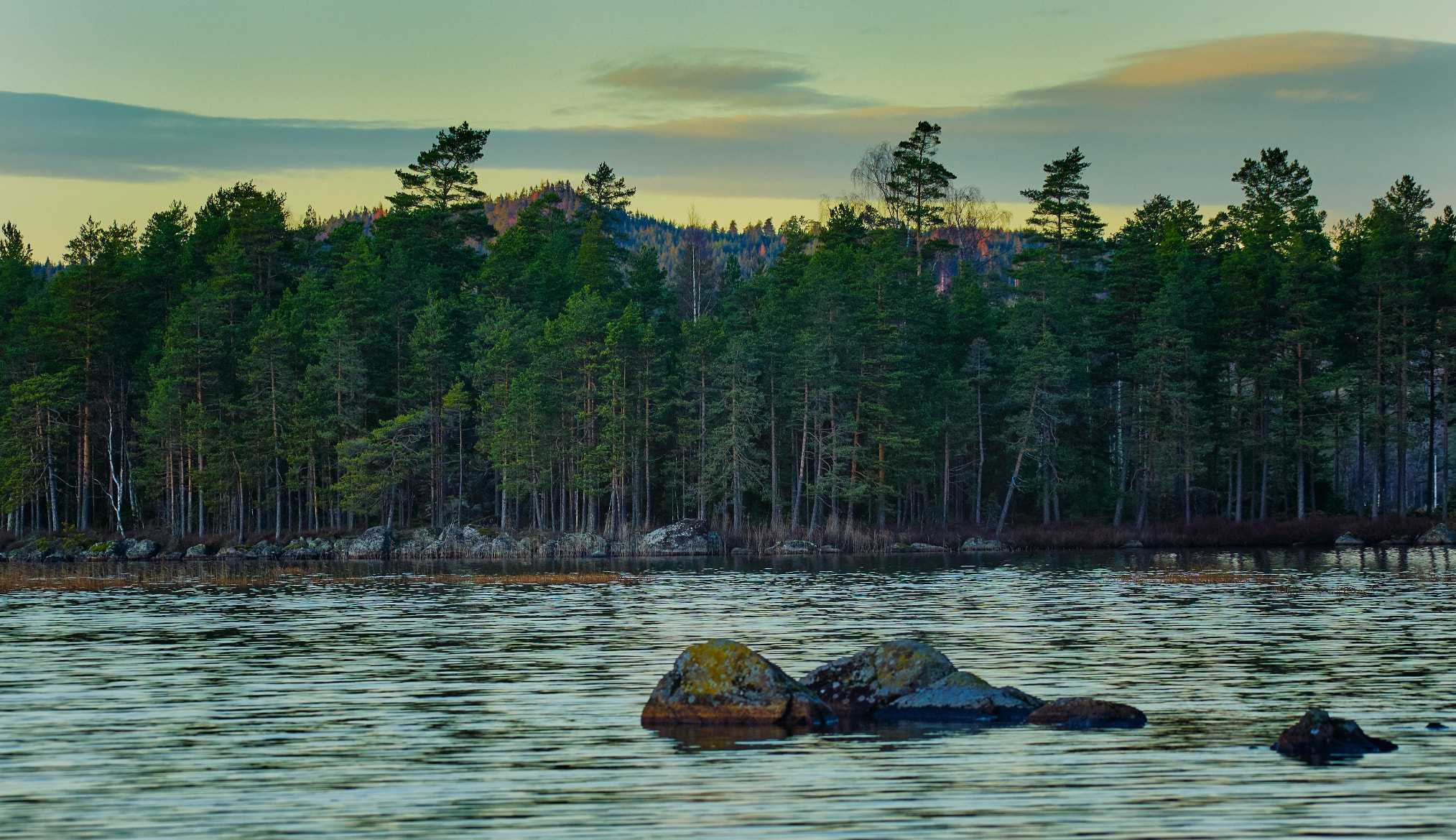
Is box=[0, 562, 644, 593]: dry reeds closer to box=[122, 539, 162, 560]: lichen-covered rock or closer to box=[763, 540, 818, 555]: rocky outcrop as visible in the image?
box=[122, 539, 162, 560]: lichen-covered rock

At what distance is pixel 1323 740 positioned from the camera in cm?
1413

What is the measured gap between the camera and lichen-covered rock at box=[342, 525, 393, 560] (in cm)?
7638

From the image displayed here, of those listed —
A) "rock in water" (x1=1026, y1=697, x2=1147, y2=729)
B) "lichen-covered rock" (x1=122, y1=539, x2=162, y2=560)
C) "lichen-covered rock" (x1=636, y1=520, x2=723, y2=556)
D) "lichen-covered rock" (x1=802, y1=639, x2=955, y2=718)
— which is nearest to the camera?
"rock in water" (x1=1026, y1=697, x2=1147, y2=729)

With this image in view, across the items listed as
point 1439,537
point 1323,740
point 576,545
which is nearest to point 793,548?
point 576,545

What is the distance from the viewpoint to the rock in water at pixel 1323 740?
14.1 metres

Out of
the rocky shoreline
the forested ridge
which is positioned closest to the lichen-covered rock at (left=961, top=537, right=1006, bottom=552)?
the rocky shoreline

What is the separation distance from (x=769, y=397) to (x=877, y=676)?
7207cm

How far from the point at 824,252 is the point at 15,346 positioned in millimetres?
57260

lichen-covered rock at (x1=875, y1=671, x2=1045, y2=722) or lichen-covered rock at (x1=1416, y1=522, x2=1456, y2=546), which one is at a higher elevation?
lichen-covered rock at (x1=875, y1=671, x2=1045, y2=722)

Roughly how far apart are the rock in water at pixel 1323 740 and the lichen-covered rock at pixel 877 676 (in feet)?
15.6

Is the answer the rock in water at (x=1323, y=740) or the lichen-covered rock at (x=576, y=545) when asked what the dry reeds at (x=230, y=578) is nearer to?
the lichen-covered rock at (x=576, y=545)

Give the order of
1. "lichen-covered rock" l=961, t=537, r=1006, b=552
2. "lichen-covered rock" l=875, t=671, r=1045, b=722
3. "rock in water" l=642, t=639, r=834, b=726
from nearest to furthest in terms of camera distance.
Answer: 1. "rock in water" l=642, t=639, r=834, b=726
2. "lichen-covered rock" l=875, t=671, r=1045, b=722
3. "lichen-covered rock" l=961, t=537, r=1006, b=552

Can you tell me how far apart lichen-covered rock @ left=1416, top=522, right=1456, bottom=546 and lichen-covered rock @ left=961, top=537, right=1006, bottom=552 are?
21128 millimetres

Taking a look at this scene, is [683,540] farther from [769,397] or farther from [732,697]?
[732,697]
